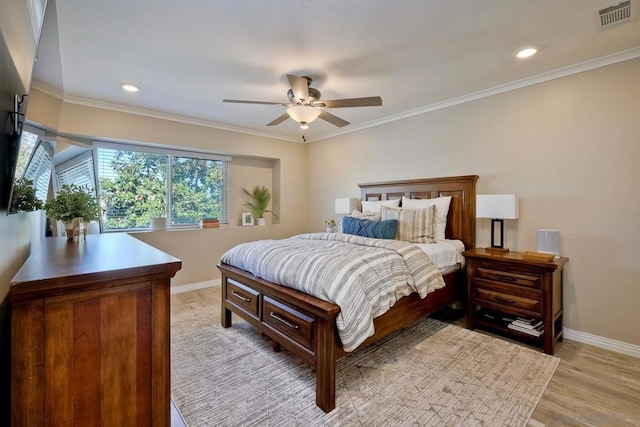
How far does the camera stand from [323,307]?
187cm

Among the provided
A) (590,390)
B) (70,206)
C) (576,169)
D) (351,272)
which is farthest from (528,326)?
(70,206)

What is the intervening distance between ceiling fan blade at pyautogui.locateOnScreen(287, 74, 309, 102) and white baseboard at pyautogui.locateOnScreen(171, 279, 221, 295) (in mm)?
3320

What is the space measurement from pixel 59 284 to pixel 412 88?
3.45 meters

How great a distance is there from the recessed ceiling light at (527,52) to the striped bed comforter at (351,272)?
6.45 feet

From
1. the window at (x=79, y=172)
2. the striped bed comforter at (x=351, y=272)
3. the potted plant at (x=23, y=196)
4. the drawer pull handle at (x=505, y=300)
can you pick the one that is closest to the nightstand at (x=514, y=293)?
the drawer pull handle at (x=505, y=300)

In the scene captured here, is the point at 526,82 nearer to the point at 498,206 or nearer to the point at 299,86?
the point at 498,206

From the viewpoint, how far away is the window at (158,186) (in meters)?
4.05

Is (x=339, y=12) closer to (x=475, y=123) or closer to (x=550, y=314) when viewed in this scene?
(x=475, y=123)

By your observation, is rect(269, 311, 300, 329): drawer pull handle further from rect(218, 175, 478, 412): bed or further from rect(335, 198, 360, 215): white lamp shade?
rect(335, 198, 360, 215): white lamp shade

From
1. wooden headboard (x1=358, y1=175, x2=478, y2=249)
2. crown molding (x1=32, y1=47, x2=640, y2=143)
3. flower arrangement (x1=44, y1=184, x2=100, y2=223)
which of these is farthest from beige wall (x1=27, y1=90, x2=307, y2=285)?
wooden headboard (x1=358, y1=175, x2=478, y2=249)

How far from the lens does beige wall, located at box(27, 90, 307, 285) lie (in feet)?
12.1

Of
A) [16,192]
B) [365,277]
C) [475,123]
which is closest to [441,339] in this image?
[365,277]

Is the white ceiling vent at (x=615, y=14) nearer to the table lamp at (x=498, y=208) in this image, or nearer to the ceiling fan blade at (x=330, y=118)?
the table lamp at (x=498, y=208)

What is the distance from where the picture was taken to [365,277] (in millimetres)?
2105
